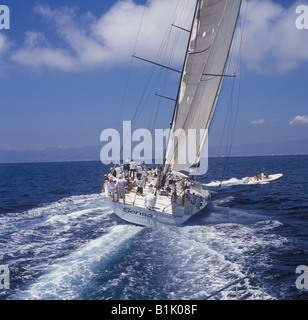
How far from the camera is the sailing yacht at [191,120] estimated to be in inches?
554

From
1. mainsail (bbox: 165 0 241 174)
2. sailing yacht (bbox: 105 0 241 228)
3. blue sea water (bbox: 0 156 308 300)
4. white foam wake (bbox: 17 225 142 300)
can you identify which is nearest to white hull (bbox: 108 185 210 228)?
sailing yacht (bbox: 105 0 241 228)

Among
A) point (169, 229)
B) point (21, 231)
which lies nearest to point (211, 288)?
point (169, 229)

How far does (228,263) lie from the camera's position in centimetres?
993

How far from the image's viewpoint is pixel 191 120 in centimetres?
1786

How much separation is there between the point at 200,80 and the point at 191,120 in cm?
277

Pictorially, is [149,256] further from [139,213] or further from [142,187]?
[142,187]

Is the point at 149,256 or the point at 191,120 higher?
the point at 191,120

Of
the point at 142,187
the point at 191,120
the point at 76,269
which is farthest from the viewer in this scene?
the point at 191,120

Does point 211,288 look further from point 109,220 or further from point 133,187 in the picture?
point 133,187

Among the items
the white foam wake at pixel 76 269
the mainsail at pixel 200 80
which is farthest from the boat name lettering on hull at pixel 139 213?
the mainsail at pixel 200 80

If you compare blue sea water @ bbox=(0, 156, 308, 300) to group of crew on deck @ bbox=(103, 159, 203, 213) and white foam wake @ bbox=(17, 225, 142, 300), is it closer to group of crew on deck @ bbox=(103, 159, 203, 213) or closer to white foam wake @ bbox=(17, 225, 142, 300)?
white foam wake @ bbox=(17, 225, 142, 300)

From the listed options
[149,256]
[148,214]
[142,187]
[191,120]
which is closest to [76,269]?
[149,256]

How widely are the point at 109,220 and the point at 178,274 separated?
8.08 meters

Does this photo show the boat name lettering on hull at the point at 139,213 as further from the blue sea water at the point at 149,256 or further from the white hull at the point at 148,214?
the blue sea water at the point at 149,256
